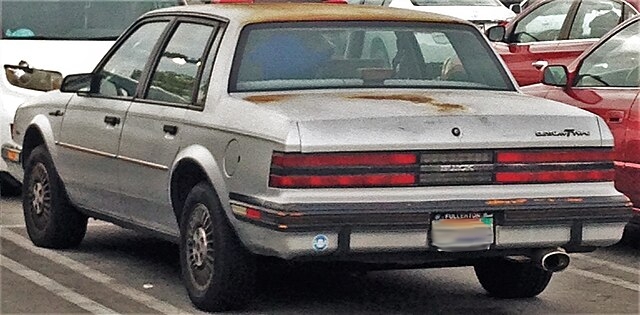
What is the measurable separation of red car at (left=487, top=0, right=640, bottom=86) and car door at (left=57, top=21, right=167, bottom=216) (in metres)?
6.41

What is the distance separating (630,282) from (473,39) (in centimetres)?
160

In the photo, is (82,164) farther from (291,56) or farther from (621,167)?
(621,167)

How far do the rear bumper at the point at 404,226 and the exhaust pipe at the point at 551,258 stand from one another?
5 cm

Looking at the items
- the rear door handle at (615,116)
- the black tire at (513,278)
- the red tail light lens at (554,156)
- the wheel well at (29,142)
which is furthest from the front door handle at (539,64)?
the red tail light lens at (554,156)

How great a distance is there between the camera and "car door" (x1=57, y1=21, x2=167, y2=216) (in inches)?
360

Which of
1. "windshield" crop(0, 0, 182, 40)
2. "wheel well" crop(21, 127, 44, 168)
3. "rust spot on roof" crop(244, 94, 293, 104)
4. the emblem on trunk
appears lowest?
"wheel well" crop(21, 127, 44, 168)

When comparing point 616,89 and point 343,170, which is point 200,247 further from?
point 616,89

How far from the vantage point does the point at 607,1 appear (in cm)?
1634

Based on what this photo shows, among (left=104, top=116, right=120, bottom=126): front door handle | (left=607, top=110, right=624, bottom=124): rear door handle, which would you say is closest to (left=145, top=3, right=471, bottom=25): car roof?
(left=104, top=116, right=120, bottom=126): front door handle

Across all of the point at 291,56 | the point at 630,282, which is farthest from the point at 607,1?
the point at 291,56

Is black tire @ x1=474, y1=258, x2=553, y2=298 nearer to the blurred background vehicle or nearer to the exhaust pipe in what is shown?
the exhaust pipe

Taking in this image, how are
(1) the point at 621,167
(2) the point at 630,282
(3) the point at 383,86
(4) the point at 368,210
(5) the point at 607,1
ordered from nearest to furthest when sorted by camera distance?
(4) the point at 368,210 → (3) the point at 383,86 → (2) the point at 630,282 → (1) the point at 621,167 → (5) the point at 607,1

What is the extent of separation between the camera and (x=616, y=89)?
33.9ft

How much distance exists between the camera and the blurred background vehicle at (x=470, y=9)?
67.6ft
